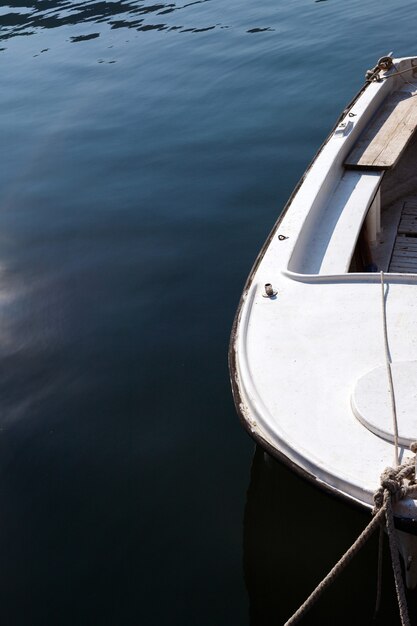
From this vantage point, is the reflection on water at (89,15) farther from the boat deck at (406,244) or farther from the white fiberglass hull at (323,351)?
the white fiberglass hull at (323,351)

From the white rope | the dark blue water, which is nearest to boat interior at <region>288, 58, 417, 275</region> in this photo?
the white rope

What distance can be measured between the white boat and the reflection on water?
575 inches

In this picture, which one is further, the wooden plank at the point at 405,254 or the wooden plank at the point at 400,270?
the wooden plank at the point at 405,254

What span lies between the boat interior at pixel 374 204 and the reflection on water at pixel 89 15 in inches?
491

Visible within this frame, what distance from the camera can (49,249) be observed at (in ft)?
31.7

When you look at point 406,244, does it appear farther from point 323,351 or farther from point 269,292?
point 323,351

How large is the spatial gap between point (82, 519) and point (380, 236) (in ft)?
14.8

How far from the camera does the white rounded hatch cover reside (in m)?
4.08

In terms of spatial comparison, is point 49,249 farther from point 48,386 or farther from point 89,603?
point 89,603

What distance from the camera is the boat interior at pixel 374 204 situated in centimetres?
604

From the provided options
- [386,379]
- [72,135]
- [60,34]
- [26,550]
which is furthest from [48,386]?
[60,34]

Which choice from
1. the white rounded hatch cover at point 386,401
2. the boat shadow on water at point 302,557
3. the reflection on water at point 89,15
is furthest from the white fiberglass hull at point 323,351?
the reflection on water at point 89,15

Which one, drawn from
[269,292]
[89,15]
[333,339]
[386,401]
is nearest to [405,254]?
[269,292]

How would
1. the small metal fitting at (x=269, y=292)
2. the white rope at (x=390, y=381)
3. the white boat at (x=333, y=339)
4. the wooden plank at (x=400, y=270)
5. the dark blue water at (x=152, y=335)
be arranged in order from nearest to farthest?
the white rope at (x=390, y=381)
the white boat at (x=333, y=339)
the dark blue water at (x=152, y=335)
the small metal fitting at (x=269, y=292)
the wooden plank at (x=400, y=270)
